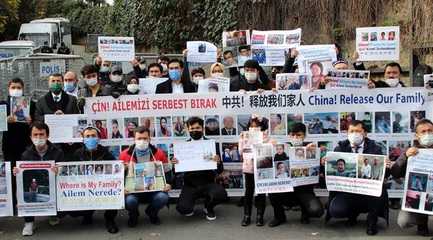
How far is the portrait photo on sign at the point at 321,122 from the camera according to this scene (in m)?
7.73

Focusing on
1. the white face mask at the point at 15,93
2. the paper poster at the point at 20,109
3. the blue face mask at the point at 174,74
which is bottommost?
the paper poster at the point at 20,109

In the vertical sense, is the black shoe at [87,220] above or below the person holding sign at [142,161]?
below

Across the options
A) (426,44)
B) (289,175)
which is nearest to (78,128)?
(289,175)

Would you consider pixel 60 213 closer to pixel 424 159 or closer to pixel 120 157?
pixel 120 157

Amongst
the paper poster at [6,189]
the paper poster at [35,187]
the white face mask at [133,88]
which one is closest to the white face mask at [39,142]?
the paper poster at [35,187]

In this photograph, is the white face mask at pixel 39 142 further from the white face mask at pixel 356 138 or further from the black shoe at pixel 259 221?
the white face mask at pixel 356 138

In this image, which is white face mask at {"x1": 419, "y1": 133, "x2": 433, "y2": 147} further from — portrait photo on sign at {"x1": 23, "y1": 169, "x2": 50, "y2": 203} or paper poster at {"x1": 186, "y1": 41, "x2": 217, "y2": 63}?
portrait photo on sign at {"x1": 23, "y1": 169, "x2": 50, "y2": 203}

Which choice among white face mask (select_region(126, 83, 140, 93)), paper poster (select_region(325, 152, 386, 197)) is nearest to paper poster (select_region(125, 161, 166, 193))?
white face mask (select_region(126, 83, 140, 93))

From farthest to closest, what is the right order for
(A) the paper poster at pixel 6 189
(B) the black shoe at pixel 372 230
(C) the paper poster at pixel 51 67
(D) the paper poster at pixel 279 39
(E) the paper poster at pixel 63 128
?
1. (C) the paper poster at pixel 51 67
2. (D) the paper poster at pixel 279 39
3. (E) the paper poster at pixel 63 128
4. (A) the paper poster at pixel 6 189
5. (B) the black shoe at pixel 372 230

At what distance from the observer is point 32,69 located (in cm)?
1108

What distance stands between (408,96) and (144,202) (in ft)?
11.5

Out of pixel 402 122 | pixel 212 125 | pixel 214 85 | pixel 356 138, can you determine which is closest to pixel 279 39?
pixel 214 85

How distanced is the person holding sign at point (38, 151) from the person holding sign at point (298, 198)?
102 inches

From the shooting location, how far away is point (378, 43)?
8391mm
